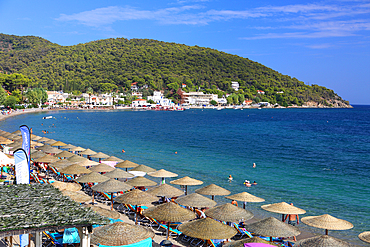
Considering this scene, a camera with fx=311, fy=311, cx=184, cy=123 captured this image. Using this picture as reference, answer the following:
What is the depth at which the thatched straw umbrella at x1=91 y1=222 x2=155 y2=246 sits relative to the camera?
8.83 meters

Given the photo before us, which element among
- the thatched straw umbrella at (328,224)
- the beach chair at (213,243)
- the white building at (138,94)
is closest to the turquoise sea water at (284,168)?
the thatched straw umbrella at (328,224)

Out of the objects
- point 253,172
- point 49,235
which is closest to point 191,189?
point 253,172

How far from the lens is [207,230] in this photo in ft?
32.9

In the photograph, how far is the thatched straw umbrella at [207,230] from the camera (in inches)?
390

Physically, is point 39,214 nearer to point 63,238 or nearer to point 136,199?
point 63,238

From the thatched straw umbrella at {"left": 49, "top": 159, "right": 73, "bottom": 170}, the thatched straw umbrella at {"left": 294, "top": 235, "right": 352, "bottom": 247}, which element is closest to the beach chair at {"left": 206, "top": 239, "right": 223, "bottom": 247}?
the thatched straw umbrella at {"left": 294, "top": 235, "right": 352, "bottom": 247}

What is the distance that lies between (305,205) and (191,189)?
7.21m

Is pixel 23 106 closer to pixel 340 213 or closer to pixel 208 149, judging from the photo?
pixel 208 149

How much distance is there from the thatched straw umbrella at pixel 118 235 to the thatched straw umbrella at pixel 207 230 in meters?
1.52

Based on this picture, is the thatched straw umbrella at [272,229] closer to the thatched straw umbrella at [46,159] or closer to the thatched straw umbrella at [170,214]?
the thatched straw umbrella at [170,214]

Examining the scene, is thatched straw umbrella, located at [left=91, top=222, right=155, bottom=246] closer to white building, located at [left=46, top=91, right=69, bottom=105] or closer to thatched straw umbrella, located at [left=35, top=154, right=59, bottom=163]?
thatched straw umbrella, located at [left=35, top=154, right=59, bottom=163]

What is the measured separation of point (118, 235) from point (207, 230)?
2862 millimetres

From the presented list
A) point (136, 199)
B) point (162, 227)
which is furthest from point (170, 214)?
point (162, 227)

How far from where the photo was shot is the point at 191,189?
2108 cm
